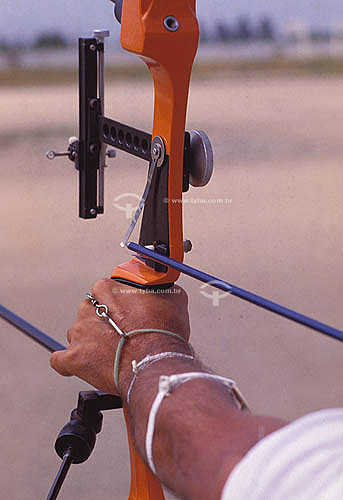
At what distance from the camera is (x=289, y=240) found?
2.54 m

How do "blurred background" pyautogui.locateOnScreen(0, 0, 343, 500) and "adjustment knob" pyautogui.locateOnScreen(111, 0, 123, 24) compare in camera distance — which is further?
"blurred background" pyautogui.locateOnScreen(0, 0, 343, 500)

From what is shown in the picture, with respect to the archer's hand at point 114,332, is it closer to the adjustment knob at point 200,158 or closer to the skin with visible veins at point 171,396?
the skin with visible veins at point 171,396

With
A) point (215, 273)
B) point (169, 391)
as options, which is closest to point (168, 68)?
point (169, 391)

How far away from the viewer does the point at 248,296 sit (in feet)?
1.88

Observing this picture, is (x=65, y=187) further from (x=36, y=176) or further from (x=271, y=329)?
(x=271, y=329)

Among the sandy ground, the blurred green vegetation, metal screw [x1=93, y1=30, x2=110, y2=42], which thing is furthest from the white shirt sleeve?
the blurred green vegetation

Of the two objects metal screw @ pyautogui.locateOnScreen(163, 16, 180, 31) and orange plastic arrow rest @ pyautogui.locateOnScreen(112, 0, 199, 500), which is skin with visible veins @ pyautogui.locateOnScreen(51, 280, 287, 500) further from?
metal screw @ pyautogui.locateOnScreen(163, 16, 180, 31)

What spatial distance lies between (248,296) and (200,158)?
0.69 feet

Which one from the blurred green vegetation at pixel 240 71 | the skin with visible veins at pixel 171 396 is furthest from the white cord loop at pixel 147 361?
the blurred green vegetation at pixel 240 71

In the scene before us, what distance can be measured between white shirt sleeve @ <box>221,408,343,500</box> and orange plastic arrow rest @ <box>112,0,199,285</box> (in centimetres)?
34

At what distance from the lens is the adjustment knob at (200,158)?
0.72m

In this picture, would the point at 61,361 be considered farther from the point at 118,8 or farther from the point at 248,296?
the point at 118,8

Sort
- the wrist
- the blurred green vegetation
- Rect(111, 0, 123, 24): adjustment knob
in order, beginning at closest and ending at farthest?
1. the wrist
2. Rect(111, 0, 123, 24): adjustment knob
3. the blurred green vegetation

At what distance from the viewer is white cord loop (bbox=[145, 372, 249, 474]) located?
538 millimetres
